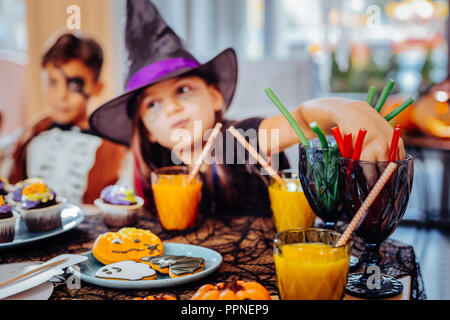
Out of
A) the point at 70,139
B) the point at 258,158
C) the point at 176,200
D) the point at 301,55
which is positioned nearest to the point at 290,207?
the point at 258,158

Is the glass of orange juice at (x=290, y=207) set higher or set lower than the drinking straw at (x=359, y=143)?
lower

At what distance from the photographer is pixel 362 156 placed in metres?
0.81

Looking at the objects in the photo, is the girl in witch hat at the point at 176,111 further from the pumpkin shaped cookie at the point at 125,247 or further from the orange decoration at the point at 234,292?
the orange decoration at the point at 234,292

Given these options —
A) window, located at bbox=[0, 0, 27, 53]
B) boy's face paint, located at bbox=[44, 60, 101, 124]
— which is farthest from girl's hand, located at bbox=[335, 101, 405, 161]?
window, located at bbox=[0, 0, 27, 53]

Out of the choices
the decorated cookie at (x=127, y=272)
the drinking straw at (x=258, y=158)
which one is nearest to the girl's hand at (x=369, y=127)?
the drinking straw at (x=258, y=158)

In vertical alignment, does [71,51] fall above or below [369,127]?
above

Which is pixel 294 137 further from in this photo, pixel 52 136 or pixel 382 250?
pixel 52 136

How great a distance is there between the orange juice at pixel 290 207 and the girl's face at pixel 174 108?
390mm

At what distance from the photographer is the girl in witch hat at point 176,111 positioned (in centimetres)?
135

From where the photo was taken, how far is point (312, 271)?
673 mm

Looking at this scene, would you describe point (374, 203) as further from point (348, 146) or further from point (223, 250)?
point (223, 250)

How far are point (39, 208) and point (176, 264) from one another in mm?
406

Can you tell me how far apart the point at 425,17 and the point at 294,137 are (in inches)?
197

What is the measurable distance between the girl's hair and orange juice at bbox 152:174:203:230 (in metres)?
0.21
